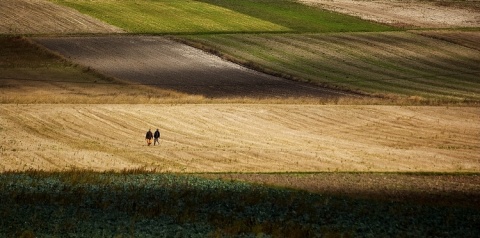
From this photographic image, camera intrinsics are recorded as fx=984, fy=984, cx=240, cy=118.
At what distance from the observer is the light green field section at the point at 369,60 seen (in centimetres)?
6162

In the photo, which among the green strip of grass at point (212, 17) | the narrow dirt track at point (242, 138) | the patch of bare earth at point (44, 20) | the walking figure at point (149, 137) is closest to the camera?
the narrow dirt track at point (242, 138)

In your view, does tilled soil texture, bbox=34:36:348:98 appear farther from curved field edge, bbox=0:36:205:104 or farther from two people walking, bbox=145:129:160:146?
two people walking, bbox=145:129:160:146

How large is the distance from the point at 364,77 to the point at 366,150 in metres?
24.0

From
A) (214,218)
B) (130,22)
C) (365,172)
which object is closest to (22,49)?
(130,22)

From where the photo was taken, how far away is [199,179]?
3162cm

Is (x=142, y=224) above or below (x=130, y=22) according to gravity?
above

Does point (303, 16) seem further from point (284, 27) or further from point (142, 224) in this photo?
point (142, 224)

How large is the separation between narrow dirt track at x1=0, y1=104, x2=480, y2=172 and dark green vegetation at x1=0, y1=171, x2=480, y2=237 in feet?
17.7

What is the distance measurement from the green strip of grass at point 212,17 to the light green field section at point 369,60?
12.1 ft

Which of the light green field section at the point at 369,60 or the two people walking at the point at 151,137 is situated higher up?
the two people walking at the point at 151,137

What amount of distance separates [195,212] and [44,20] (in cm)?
5610

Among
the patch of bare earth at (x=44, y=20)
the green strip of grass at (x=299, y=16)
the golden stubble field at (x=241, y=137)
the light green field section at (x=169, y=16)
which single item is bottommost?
the patch of bare earth at (x=44, y=20)

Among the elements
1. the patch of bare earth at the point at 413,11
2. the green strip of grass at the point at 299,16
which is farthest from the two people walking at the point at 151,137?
the patch of bare earth at the point at 413,11

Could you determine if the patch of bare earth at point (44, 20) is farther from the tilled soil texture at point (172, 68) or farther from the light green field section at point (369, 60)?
the light green field section at point (369, 60)
